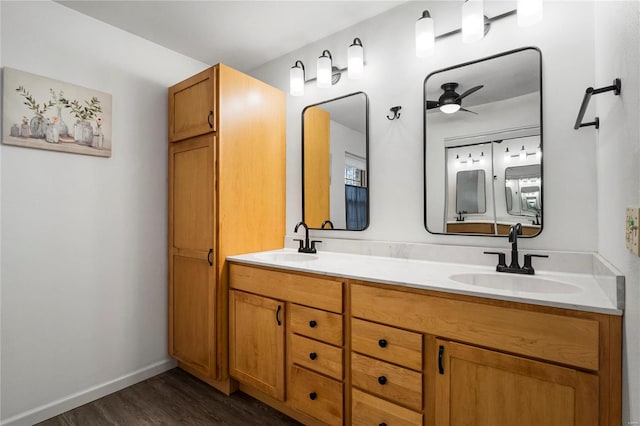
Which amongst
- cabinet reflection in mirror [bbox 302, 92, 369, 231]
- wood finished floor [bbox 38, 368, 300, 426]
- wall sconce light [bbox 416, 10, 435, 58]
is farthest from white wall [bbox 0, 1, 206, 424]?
wall sconce light [bbox 416, 10, 435, 58]

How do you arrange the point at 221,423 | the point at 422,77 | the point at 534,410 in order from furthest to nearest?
the point at 422,77
the point at 221,423
the point at 534,410

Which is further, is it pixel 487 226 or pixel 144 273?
pixel 144 273

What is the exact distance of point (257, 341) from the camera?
190cm

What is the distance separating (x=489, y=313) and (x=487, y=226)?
693 mm

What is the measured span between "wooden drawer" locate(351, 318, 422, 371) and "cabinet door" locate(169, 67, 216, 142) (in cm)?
154

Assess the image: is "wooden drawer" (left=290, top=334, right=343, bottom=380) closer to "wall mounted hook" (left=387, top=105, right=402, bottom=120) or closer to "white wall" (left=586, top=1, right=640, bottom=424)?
"white wall" (left=586, top=1, right=640, bottom=424)

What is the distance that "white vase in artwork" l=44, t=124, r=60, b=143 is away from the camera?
1854 millimetres

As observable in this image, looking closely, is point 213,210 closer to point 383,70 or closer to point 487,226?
point 383,70

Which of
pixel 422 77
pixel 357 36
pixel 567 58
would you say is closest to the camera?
pixel 567 58

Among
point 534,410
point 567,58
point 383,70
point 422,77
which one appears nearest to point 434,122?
point 422,77

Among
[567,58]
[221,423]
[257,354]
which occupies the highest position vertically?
[567,58]

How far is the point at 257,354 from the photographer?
6.22ft

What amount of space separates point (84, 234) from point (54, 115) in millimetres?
746

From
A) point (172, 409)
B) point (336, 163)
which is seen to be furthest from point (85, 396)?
point (336, 163)
